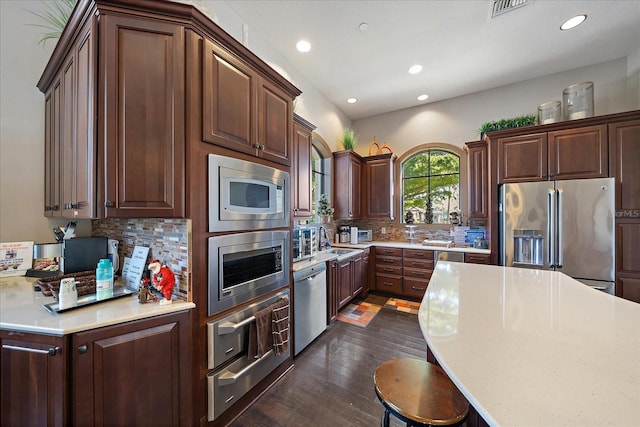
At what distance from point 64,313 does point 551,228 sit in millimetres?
4699

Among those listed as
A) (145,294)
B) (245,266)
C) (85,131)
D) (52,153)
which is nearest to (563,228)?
(245,266)

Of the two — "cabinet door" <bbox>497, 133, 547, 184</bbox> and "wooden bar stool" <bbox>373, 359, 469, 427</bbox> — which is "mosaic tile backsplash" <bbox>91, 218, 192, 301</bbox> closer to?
"wooden bar stool" <bbox>373, 359, 469, 427</bbox>

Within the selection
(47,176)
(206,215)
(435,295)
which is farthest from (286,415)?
(47,176)

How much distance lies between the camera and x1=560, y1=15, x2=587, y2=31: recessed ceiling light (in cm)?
259

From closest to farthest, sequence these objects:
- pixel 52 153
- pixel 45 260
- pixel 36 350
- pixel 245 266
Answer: pixel 36 350
pixel 245 266
pixel 52 153
pixel 45 260

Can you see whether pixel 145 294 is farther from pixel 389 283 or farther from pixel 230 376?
pixel 389 283

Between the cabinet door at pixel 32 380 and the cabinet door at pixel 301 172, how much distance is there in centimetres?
195

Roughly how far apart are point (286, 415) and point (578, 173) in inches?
166

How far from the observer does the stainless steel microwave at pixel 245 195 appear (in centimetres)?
157

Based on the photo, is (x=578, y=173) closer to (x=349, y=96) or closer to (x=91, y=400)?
(x=349, y=96)

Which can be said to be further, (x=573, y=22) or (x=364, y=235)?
(x=364, y=235)

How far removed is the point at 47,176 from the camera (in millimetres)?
2023

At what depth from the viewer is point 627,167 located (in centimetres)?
279

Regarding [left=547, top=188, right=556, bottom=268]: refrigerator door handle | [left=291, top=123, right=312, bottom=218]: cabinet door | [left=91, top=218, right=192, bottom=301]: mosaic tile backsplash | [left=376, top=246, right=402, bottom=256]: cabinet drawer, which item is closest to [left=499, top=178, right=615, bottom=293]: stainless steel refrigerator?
[left=547, top=188, right=556, bottom=268]: refrigerator door handle
